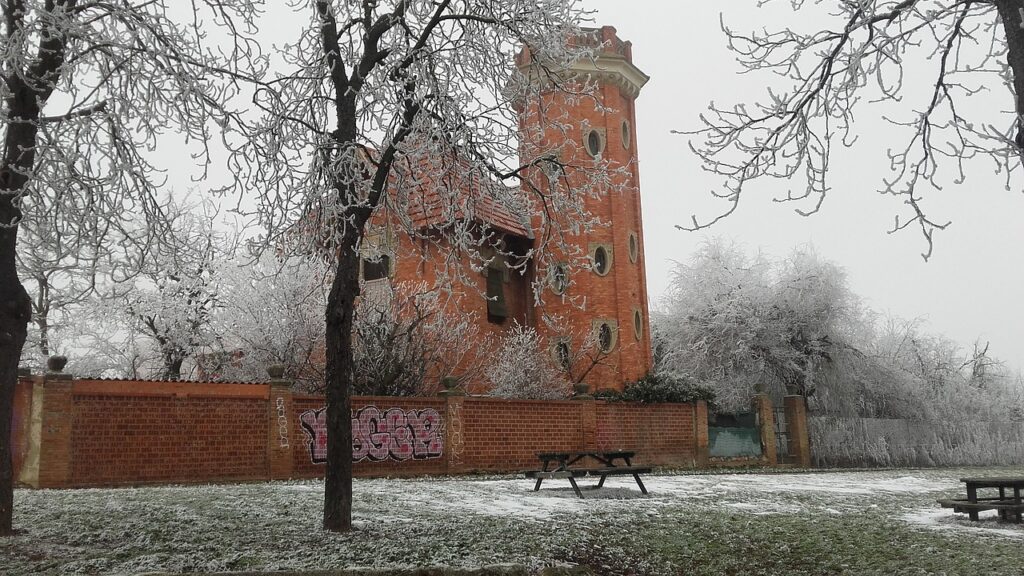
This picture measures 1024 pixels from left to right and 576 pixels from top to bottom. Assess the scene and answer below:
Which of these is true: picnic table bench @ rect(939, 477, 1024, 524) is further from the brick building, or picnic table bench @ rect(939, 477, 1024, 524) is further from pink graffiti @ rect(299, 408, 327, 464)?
the brick building

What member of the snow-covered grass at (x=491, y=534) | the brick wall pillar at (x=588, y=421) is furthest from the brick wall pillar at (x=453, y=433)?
the snow-covered grass at (x=491, y=534)

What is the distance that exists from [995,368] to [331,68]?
44061 mm

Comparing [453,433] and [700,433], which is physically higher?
[453,433]

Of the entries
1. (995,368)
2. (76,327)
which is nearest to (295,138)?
(76,327)

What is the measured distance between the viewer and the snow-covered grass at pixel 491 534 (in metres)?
6.86

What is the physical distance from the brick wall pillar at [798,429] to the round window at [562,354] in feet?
25.2

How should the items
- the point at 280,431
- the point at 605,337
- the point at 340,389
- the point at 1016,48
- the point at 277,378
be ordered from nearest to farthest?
the point at 1016,48
the point at 340,389
the point at 280,431
the point at 277,378
the point at 605,337

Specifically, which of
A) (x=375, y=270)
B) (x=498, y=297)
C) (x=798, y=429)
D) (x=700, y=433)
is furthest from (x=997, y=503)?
(x=375, y=270)

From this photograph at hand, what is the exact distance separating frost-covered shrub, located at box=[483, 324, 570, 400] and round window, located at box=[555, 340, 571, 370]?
922 millimetres

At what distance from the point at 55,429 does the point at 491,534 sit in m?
9.06

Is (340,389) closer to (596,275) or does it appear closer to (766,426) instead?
(766,426)

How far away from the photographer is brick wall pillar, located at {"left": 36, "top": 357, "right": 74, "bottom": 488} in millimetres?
13297

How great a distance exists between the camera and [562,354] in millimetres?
28875

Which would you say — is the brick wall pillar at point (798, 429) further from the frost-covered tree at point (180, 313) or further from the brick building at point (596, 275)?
the frost-covered tree at point (180, 313)
